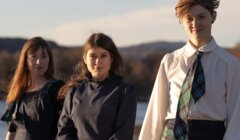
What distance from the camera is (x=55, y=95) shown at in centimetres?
452

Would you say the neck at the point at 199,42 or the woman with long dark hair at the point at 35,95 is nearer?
the neck at the point at 199,42

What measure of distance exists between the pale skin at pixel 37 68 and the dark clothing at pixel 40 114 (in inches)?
2.7

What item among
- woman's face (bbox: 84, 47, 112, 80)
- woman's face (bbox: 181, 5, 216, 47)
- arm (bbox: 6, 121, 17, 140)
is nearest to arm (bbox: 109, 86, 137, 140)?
woman's face (bbox: 84, 47, 112, 80)

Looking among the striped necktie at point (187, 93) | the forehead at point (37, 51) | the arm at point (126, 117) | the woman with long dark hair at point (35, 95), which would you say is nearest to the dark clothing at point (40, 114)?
the woman with long dark hair at point (35, 95)

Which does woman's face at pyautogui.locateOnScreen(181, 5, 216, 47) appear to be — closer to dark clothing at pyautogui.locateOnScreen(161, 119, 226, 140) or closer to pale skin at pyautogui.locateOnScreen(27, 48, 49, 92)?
dark clothing at pyautogui.locateOnScreen(161, 119, 226, 140)

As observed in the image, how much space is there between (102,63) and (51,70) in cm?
79

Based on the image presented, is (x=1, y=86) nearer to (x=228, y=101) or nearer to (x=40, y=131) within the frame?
(x=40, y=131)

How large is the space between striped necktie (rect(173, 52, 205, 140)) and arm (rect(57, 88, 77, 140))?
68 centimetres

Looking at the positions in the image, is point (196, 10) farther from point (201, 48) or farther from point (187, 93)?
point (187, 93)

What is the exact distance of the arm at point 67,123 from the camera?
397 cm

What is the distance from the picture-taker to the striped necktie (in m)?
3.56

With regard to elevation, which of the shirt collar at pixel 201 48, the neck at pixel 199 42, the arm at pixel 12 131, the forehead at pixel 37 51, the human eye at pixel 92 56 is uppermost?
the neck at pixel 199 42

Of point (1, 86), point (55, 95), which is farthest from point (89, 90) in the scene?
point (1, 86)

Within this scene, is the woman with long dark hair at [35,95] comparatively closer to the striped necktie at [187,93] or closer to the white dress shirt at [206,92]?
the white dress shirt at [206,92]
